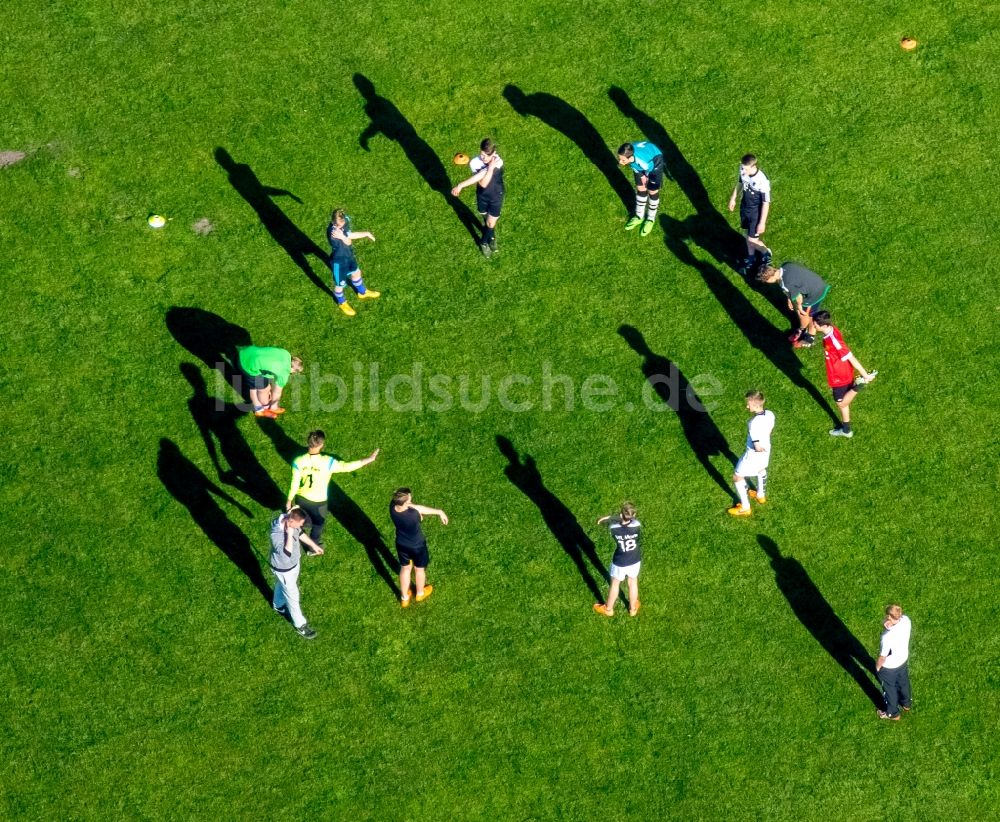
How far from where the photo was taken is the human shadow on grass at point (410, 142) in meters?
19.9

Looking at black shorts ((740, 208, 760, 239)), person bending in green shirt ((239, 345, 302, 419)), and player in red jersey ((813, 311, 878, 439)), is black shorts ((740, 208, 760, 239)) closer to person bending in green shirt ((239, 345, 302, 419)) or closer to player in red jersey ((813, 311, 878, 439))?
player in red jersey ((813, 311, 878, 439))

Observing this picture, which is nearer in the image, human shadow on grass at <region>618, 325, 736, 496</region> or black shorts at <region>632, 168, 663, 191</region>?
human shadow on grass at <region>618, 325, 736, 496</region>

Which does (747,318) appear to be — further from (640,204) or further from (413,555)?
(413,555)

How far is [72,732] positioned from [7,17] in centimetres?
1326

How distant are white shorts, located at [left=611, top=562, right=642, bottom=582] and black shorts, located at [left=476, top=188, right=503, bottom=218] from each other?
624cm

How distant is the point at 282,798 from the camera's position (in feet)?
51.2

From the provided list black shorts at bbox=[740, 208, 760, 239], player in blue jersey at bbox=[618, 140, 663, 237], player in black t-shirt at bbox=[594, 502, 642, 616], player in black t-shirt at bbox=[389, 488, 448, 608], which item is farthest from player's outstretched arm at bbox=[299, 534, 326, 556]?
black shorts at bbox=[740, 208, 760, 239]

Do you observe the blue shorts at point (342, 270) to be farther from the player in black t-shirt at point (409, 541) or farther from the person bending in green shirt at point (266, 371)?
the player in black t-shirt at point (409, 541)

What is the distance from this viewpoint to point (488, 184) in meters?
18.4

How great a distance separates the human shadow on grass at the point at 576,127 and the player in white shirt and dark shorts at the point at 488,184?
7.74ft

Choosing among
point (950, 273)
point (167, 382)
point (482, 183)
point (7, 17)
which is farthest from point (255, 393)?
point (950, 273)

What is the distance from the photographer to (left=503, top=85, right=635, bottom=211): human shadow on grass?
2017 centimetres

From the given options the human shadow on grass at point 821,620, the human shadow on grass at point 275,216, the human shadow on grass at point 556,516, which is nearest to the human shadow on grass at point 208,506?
the human shadow on grass at point 275,216

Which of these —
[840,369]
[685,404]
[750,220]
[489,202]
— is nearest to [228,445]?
[489,202]
